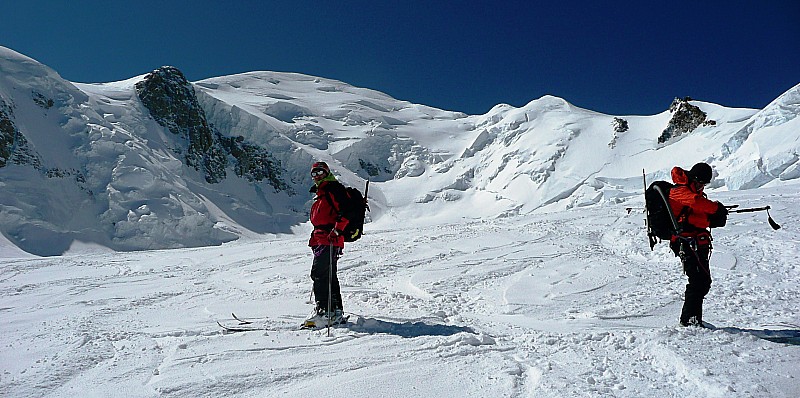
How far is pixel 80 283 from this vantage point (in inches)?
336

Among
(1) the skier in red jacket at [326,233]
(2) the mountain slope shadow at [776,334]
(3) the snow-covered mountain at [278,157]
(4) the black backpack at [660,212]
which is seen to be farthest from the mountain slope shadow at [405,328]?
(3) the snow-covered mountain at [278,157]

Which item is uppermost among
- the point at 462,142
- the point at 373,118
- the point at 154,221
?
the point at 373,118

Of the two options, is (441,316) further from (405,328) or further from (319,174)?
(319,174)

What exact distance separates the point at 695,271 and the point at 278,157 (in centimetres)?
5682

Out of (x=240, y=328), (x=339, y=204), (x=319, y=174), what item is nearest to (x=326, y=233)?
(x=339, y=204)

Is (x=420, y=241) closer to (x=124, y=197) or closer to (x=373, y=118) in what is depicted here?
(x=124, y=197)

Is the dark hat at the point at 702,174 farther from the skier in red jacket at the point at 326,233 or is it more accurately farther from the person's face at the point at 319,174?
the person's face at the point at 319,174

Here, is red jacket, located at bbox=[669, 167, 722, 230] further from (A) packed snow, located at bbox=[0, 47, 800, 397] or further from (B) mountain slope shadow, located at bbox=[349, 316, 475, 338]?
(B) mountain slope shadow, located at bbox=[349, 316, 475, 338]

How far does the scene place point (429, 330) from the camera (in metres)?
4.59

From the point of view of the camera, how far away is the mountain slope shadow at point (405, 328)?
4.49m

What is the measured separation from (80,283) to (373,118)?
6784 centimetres

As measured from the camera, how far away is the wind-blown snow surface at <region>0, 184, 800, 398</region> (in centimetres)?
330

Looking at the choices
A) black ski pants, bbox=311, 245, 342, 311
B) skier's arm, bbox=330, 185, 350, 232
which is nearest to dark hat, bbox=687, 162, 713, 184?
skier's arm, bbox=330, 185, 350, 232

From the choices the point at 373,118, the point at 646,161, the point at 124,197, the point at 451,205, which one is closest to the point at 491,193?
the point at 451,205
